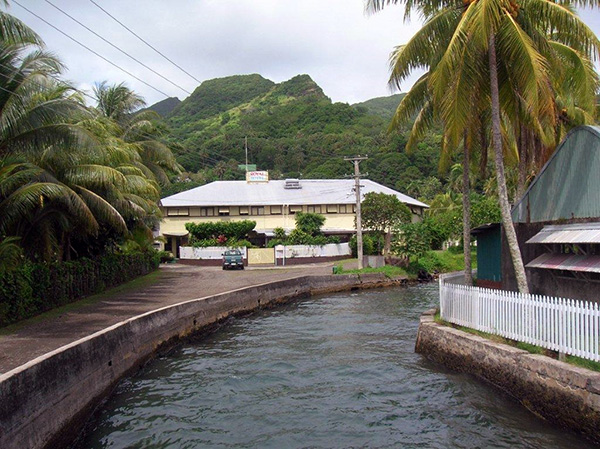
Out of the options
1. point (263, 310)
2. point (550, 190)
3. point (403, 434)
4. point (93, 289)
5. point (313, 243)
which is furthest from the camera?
point (313, 243)

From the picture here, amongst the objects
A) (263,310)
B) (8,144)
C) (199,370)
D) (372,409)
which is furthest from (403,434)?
(263,310)

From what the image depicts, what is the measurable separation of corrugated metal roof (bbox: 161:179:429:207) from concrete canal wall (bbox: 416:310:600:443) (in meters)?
37.6

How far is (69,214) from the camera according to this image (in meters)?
19.2

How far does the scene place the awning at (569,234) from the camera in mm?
11216

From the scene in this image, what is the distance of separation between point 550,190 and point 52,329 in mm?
13753

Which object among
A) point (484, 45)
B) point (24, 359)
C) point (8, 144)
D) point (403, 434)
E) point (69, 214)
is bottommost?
point (403, 434)

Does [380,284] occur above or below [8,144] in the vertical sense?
below

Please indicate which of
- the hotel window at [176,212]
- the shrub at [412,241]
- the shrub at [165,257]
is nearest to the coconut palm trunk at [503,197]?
the shrub at [412,241]

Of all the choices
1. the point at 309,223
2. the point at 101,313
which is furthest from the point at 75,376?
the point at 309,223

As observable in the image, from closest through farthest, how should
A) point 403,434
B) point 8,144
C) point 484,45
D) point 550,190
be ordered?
point 403,434
point 484,45
point 550,190
point 8,144

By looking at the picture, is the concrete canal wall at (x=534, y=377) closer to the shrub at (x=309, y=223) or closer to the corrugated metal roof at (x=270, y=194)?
the shrub at (x=309, y=223)

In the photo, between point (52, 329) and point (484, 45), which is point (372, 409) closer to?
point (484, 45)

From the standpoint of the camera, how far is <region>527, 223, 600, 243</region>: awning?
11.2 m

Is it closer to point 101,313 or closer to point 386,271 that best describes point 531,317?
point 101,313
